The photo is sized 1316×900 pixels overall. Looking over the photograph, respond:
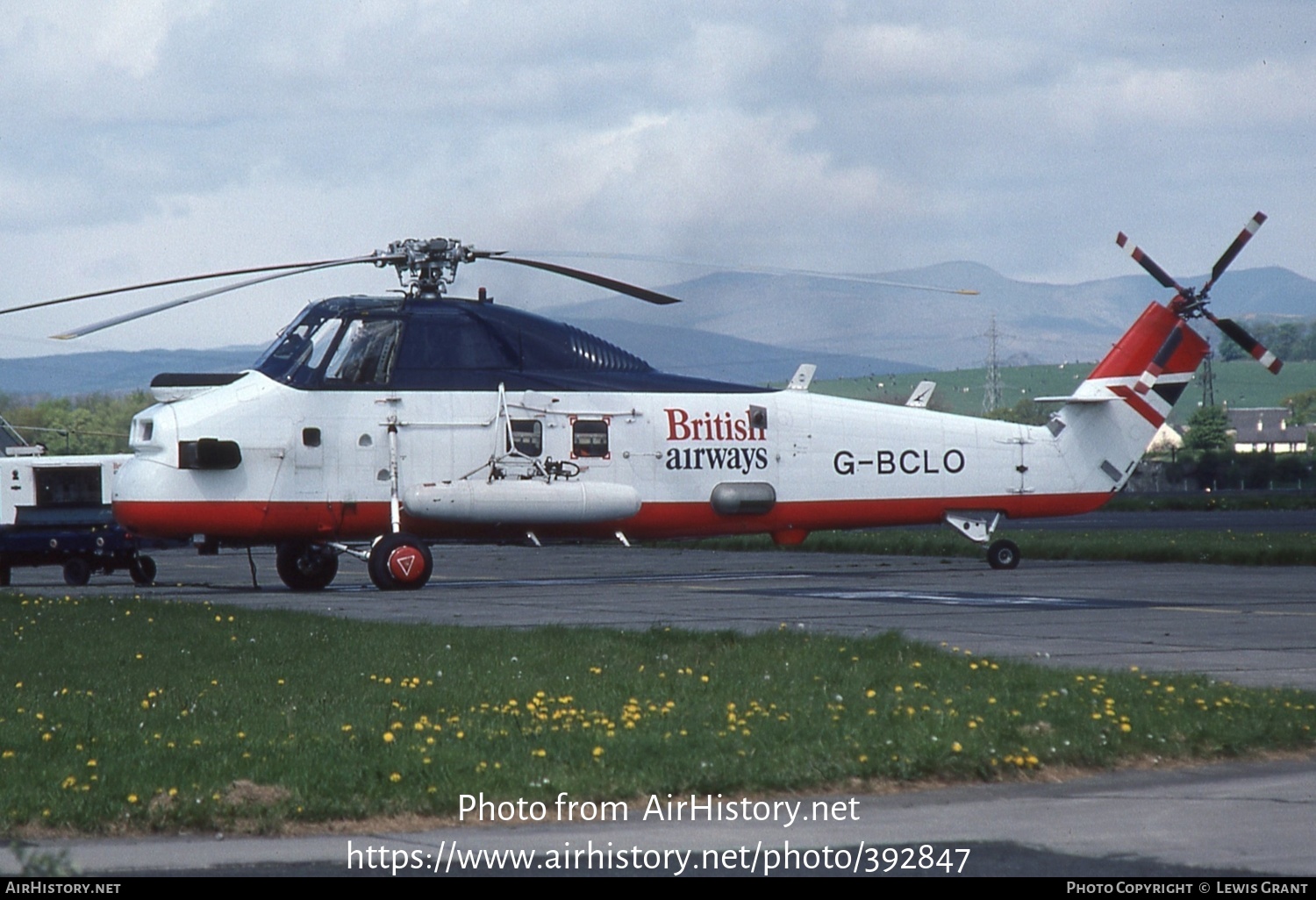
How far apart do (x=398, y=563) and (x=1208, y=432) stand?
96.3 m

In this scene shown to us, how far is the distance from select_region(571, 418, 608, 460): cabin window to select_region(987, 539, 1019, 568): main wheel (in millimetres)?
7702

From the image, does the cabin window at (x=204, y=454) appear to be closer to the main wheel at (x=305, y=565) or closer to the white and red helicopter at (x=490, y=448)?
the white and red helicopter at (x=490, y=448)

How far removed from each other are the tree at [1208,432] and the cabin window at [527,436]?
91.6 metres

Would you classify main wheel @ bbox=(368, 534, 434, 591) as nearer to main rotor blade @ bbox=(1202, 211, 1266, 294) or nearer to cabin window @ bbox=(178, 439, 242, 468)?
cabin window @ bbox=(178, 439, 242, 468)

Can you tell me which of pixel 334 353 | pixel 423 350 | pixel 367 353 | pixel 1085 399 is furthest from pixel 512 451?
pixel 1085 399

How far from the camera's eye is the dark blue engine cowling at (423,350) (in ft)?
82.8

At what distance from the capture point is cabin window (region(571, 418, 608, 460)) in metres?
26.3

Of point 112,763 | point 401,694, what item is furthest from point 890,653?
point 112,763

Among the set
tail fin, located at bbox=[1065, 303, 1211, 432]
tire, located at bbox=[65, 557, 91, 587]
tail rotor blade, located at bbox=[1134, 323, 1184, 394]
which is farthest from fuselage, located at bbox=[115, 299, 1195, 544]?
tire, located at bbox=[65, 557, 91, 587]

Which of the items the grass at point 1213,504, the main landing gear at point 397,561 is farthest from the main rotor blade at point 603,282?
the grass at point 1213,504

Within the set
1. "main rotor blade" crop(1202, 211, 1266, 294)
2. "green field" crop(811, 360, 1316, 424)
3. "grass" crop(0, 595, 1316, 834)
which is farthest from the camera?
"green field" crop(811, 360, 1316, 424)

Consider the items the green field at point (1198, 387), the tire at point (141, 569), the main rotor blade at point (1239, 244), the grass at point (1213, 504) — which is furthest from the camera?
the green field at point (1198, 387)
